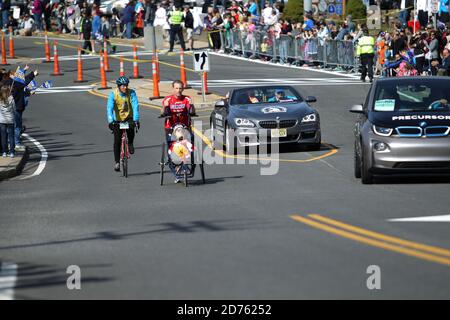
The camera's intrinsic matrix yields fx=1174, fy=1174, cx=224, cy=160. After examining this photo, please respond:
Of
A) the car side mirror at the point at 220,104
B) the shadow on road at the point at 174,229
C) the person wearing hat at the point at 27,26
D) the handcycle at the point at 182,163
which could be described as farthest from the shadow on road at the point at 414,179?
the person wearing hat at the point at 27,26

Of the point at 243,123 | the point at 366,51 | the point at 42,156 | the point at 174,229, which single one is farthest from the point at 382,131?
the point at 366,51

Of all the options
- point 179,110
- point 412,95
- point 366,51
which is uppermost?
point 412,95

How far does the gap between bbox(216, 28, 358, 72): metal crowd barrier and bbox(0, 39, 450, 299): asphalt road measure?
19.9 meters

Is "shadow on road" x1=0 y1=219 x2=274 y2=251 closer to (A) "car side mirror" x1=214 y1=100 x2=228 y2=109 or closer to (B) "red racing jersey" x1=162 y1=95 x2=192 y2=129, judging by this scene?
(B) "red racing jersey" x1=162 y1=95 x2=192 y2=129

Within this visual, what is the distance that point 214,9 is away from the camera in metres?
58.1

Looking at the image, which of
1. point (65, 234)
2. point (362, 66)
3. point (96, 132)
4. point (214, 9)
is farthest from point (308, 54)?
point (65, 234)

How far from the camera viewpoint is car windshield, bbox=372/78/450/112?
61.3 ft

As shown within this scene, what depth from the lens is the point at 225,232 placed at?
44.3 feet

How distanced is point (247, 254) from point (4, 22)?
192ft

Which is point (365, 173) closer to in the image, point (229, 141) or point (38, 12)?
point (229, 141)

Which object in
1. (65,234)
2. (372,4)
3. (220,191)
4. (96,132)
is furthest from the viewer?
Result: (372,4)

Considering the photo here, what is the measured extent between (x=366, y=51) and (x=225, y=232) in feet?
88.7

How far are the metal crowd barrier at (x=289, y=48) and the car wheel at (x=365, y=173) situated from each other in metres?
25.1
